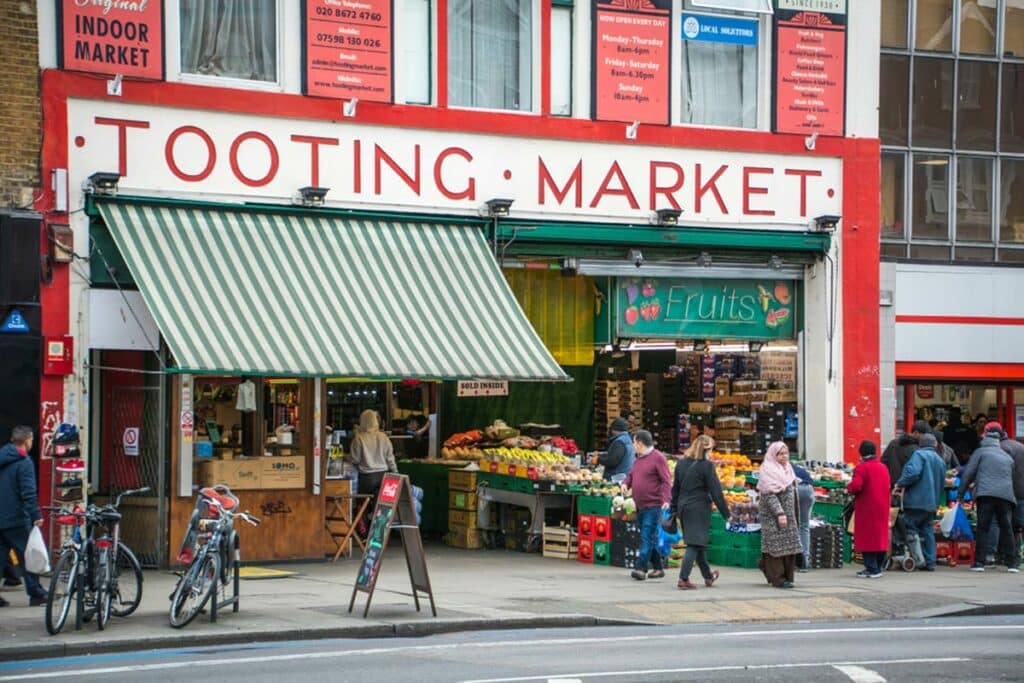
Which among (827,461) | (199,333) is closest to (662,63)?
(827,461)

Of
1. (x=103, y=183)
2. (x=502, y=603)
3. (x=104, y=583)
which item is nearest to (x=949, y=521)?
(x=502, y=603)

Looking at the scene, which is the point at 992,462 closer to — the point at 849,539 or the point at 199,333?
the point at 849,539

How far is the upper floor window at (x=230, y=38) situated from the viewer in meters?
20.3

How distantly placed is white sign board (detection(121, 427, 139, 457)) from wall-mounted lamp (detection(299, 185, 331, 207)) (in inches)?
140

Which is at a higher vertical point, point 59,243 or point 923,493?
point 59,243

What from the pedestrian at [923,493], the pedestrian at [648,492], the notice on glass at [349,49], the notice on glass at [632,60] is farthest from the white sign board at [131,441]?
the pedestrian at [923,493]

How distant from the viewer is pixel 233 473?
19.9 meters

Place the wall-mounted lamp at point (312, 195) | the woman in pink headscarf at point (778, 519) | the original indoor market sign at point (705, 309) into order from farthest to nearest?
the original indoor market sign at point (705, 309)
the wall-mounted lamp at point (312, 195)
the woman in pink headscarf at point (778, 519)

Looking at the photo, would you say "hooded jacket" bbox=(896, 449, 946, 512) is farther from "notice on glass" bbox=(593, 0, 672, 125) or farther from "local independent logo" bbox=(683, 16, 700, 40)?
"local independent logo" bbox=(683, 16, 700, 40)

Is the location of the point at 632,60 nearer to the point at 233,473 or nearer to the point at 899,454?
the point at 899,454

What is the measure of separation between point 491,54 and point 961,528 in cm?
905

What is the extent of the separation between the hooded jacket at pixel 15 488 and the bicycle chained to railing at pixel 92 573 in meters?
0.98

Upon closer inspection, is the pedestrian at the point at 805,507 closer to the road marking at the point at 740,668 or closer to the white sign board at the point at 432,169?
the white sign board at the point at 432,169

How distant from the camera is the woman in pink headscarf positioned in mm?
18719
